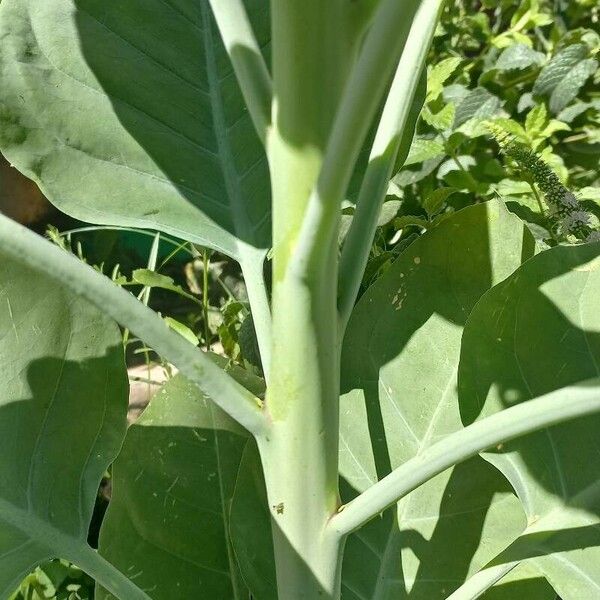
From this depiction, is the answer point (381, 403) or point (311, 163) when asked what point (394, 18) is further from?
point (381, 403)

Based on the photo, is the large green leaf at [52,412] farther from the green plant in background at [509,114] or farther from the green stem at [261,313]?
the green plant in background at [509,114]

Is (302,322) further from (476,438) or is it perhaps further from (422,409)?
(422,409)

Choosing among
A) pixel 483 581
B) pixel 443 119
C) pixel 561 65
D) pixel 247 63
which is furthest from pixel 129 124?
pixel 561 65

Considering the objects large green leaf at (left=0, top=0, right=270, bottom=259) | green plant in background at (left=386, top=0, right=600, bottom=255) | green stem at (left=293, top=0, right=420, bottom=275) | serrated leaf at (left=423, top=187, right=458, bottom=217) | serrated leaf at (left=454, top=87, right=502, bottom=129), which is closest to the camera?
green stem at (left=293, top=0, right=420, bottom=275)

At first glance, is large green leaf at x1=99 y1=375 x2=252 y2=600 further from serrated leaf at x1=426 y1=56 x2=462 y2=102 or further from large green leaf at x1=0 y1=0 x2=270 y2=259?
serrated leaf at x1=426 y1=56 x2=462 y2=102

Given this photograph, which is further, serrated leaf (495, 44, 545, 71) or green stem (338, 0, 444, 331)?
serrated leaf (495, 44, 545, 71)

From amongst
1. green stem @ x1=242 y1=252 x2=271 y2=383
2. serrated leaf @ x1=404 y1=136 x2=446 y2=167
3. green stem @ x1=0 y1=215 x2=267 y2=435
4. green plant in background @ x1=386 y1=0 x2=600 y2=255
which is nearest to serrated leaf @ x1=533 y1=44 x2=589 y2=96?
green plant in background @ x1=386 y1=0 x2=600 y2=255
